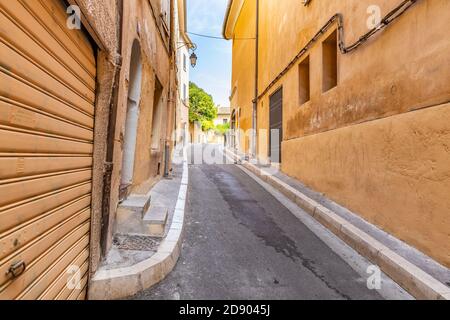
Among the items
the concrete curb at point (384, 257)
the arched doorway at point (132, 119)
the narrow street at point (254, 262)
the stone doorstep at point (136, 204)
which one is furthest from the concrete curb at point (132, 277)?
the concrete curb at point (384, 257)

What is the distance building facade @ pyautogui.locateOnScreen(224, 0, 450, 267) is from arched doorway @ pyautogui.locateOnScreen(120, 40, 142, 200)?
429 centimetres

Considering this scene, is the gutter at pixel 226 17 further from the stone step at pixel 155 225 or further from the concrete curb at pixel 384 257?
the stone step at pixel 155 225

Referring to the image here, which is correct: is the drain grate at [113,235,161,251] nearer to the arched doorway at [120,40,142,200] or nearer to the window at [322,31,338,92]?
the arched doorway at [120,40,142,200]

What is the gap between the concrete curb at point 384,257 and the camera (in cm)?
307

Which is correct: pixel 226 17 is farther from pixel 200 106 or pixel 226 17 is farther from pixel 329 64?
pixel 329 64

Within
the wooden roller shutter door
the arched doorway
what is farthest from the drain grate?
the arched doorway

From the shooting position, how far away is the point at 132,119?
542 centimetres

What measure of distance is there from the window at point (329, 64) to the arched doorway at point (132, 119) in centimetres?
478

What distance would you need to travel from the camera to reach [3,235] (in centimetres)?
170

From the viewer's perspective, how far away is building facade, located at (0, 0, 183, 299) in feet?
5.78

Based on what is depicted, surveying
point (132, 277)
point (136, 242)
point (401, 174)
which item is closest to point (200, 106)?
point (401, 174)

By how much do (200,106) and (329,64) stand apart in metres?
34.0
